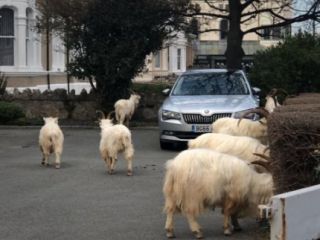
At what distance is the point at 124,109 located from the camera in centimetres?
2159

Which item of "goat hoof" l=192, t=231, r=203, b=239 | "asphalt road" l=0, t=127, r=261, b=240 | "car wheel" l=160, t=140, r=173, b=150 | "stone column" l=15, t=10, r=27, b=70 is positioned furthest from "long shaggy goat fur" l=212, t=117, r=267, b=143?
"stone column" l=15, t=10, r=27, b=70

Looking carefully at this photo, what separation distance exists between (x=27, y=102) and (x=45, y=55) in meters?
11.2

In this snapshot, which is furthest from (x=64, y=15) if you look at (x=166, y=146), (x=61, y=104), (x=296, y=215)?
(x=296, y=215)

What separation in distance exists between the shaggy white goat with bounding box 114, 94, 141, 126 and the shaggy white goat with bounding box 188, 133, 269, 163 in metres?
12.4

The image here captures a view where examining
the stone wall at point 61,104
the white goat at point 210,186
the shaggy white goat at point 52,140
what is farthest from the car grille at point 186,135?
the stone wall at point 61,104

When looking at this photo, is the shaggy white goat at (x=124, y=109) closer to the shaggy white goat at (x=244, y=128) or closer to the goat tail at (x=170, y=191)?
the shaggy white goat at (x=244, y=128)

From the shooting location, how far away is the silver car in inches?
595

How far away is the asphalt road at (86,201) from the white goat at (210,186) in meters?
0.40

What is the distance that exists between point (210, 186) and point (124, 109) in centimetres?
1447

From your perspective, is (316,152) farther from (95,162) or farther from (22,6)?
(22,6)

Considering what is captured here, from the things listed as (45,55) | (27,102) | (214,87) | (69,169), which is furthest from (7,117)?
(45,55)

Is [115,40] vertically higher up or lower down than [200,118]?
higher up

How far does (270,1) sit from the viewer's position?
25.4m

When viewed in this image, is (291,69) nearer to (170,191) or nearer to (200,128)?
(200,128)
